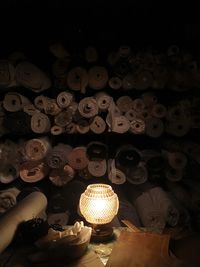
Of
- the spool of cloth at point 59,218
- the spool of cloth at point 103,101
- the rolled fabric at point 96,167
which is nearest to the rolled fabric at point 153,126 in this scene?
the spool of cloth at point 103,101

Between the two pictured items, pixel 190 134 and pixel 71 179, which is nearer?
pixel 71 179

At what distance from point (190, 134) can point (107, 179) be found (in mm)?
781

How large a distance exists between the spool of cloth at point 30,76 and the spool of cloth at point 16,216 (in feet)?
2.95

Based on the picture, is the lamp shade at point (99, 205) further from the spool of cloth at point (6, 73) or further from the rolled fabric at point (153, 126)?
the spool of cloth at point (6, 73)

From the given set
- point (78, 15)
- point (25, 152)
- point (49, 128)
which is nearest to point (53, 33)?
point (78, 15)

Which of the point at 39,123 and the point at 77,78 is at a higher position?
the point at 77,78

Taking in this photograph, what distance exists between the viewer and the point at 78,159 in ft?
8.59

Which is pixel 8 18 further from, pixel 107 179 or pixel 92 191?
pixel 92 191

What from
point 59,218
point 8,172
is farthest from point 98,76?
point 59,218

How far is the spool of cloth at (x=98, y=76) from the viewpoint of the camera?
2682 millimetres

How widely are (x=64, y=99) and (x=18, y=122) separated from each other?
0.38 meters

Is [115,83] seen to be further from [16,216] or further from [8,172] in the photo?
[16,216]

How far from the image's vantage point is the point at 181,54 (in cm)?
268

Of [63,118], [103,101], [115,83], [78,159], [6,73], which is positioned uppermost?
[6,73]
